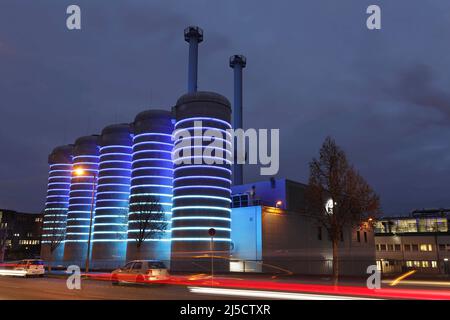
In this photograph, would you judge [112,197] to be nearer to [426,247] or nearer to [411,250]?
[411,250]

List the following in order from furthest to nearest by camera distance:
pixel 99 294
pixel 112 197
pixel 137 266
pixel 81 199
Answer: pixel 81 199 → pixel 112 197 → pixel 137 266 → pixel 99 294

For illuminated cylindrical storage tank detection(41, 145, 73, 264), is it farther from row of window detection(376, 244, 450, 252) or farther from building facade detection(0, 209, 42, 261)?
row of window detection(376, 244, 450, 252)

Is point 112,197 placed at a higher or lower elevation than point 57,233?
higher

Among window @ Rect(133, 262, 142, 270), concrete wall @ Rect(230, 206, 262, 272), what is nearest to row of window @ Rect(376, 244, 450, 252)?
concrete wall @ Rect(230, 206, 262, 272)

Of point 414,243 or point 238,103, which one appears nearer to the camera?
point 414,243

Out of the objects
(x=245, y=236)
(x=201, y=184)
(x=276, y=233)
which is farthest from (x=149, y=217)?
(x=276, y=233)

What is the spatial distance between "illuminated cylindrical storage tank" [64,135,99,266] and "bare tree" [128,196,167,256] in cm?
2078

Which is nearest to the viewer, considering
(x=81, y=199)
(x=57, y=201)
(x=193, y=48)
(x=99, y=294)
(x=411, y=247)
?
(x=99, y=294)

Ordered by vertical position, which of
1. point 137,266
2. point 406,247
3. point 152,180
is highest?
point 152,180

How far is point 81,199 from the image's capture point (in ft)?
296

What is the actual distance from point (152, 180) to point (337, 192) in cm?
5033

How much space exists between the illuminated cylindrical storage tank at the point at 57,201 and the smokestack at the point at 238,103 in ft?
135

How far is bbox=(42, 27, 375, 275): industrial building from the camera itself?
62.3 meters
